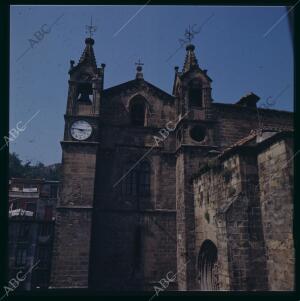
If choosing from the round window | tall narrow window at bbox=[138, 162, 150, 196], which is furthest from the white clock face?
the round window

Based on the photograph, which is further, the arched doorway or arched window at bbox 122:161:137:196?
arched window at bbox 122:161:137:196

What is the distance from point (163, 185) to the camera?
17.9 m

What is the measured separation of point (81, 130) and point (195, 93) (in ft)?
27.3

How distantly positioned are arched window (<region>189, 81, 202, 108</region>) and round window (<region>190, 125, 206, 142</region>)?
1.84m

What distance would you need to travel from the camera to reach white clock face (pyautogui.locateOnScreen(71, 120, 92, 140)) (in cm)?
1697

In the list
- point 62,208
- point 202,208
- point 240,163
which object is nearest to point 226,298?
point 240,163

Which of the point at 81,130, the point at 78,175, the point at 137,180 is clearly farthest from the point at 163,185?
the point at 81,130

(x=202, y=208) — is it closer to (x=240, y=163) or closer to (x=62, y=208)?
(x=240, y=163)

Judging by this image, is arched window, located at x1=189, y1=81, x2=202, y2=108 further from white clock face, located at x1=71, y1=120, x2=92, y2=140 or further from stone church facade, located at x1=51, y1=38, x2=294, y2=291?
white clock face, located at x1=71, y1=120, x2=92, y2=140

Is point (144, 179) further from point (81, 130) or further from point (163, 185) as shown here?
point (81, 130)

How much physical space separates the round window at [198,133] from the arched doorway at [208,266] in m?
Result: 6.91

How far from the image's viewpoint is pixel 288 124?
20.3 metres

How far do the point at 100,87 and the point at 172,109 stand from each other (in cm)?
523

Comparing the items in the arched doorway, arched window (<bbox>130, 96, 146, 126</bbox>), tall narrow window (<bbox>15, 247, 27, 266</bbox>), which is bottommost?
tall narrow window (<bbox>15, 247, 27, 266</bbox>)
